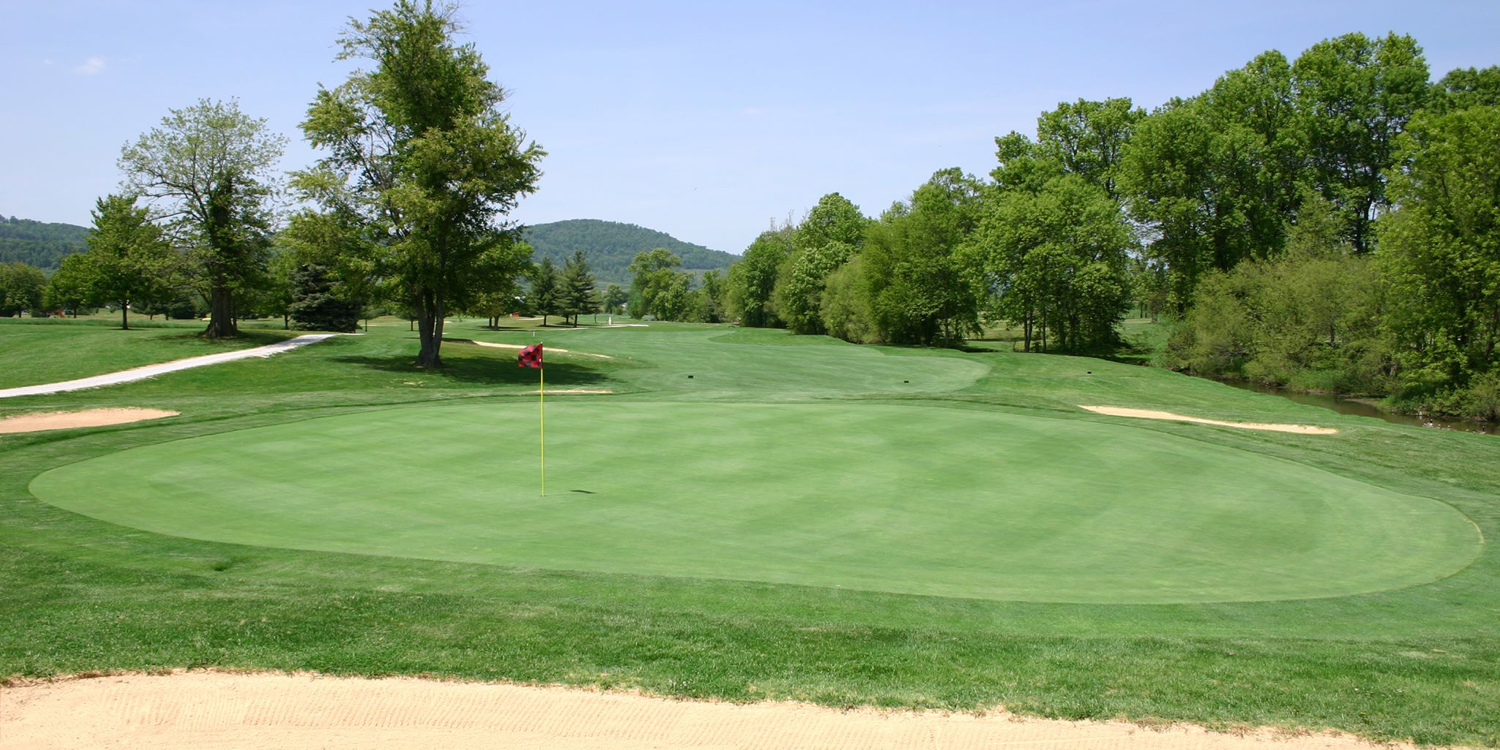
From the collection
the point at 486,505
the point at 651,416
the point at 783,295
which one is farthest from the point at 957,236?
the point at 486,505

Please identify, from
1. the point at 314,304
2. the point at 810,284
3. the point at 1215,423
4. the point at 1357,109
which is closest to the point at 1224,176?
the point at 1357,109

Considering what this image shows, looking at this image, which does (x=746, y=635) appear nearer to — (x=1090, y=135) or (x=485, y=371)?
(x=485, y=371)

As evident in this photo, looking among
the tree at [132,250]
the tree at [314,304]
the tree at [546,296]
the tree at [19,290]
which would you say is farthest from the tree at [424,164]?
the tree at [19,290]

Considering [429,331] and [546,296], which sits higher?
[546,296]

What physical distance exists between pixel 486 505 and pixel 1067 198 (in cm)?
5191

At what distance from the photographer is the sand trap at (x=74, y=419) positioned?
2067 cm

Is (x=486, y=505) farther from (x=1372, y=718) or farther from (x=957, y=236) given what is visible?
(x=957, y=236)

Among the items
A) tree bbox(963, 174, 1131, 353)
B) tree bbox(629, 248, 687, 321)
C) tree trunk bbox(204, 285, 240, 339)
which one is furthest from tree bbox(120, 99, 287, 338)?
tree bbox(629, 248, 687, 321)

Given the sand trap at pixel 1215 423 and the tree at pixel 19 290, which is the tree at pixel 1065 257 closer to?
the sand trap at pixel 1215 423

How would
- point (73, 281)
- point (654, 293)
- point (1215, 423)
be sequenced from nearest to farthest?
point (1215, 423) → point (73, 281) → point (654, 293)

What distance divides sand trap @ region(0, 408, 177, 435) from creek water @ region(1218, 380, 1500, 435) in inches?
1562

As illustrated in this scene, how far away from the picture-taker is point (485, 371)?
3994cm

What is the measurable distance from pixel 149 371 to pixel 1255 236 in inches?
2351

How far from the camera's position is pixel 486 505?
1305 centimetres
